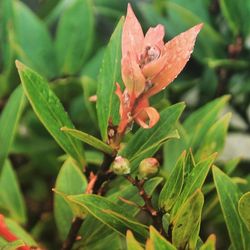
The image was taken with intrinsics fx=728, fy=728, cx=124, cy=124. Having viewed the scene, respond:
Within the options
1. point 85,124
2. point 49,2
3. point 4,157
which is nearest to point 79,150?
point 4,157

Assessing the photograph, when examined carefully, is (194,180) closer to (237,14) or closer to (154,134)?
(154,134)

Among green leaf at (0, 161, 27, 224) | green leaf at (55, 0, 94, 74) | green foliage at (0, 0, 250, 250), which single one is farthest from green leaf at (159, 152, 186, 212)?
green leaf at (55, 0, 94, 74)

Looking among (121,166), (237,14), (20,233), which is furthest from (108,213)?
(237,14)

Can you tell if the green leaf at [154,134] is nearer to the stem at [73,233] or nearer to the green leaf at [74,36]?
the stem at [73,233]

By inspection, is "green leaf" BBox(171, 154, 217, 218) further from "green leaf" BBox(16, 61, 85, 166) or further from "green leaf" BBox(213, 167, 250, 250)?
"green leaf" BBox(16, 61, 85, 166)

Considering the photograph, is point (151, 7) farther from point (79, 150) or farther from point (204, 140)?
point (79, 150)

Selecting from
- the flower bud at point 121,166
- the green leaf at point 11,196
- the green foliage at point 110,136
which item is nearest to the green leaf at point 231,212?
the green foliage at point 110,136
